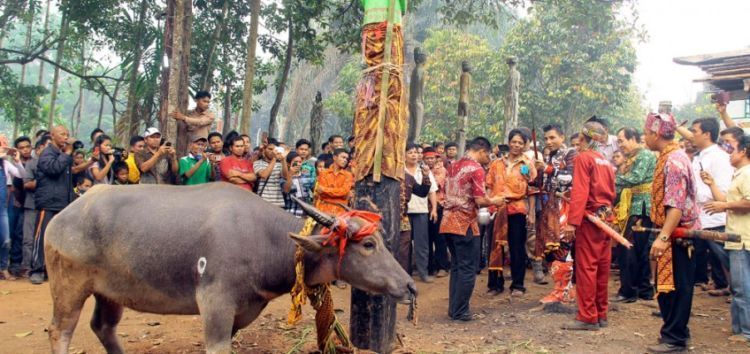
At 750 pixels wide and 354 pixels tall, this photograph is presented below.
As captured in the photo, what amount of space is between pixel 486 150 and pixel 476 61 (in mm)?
17260

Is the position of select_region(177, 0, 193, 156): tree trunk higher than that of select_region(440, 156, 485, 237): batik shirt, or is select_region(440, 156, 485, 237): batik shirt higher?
select_region(177, 0, 193, 156): tree trunk

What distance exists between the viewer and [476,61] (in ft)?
80.4

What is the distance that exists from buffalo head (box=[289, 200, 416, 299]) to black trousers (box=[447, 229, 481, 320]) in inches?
120

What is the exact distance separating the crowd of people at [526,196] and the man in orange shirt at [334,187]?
0.07 feet

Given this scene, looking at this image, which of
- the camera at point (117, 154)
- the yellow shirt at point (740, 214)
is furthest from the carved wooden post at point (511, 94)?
the camera at point (117, 154)

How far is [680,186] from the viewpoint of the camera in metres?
5.95

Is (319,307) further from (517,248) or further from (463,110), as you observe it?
(463,110)

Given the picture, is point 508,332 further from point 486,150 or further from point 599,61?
point 599,61

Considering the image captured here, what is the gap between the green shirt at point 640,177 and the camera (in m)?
8.01

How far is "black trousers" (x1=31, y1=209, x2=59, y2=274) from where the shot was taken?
8.99m

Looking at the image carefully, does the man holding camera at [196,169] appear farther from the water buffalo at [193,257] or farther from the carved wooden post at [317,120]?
the carved wooden post at [317,120]

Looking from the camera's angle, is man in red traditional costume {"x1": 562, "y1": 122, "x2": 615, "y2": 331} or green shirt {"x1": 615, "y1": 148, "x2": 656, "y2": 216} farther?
green shirt {"x1": 615, "y1": 148, "x2": 656, "y2": 216}

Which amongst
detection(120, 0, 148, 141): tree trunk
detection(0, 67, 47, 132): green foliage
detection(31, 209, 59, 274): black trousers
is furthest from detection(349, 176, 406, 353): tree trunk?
detection(0, 67, 47, 132): green foliage

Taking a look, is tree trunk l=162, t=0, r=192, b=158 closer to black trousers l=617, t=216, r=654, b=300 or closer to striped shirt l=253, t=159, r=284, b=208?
striped shirt l=253, t=159, r=284, b=208
